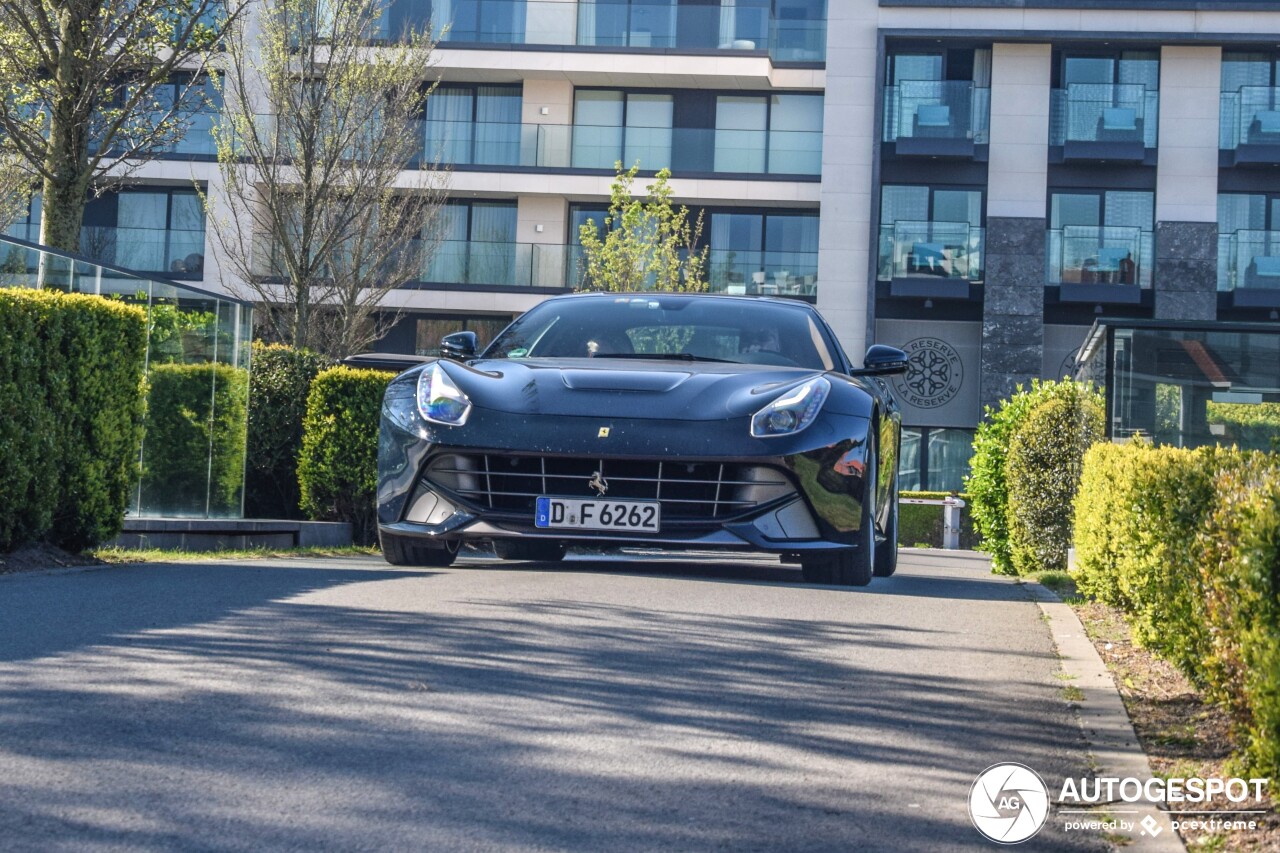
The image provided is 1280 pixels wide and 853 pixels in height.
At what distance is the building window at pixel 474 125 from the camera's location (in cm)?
3766

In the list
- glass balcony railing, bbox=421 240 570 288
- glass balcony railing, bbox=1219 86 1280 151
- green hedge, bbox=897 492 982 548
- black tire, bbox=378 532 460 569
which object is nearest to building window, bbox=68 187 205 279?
glass balcony railing, bbox=421 240 570 288

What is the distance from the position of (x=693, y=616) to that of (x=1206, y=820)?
314cm

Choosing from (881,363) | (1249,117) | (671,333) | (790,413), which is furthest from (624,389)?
(1249,117)

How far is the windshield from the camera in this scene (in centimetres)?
830

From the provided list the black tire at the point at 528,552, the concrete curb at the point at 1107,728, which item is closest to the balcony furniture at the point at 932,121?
the black tire at the point at 528,552

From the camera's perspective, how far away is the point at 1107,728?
466cm

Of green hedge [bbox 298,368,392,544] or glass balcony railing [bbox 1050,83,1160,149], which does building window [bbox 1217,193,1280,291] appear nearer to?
glass balcony railing [bbox 1050,83,1160,149]

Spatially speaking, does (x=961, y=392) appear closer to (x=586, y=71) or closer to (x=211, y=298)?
(x=586, y=71)

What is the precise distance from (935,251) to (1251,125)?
751 cm

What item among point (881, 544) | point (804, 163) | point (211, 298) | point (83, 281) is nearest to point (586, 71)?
point (804, 163)

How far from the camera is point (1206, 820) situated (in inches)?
141

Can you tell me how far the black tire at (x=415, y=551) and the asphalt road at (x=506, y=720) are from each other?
1.96 feet

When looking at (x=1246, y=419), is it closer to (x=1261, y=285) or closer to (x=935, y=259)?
(x=935, y=259)

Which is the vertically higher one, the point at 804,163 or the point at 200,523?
the point at 804,163
